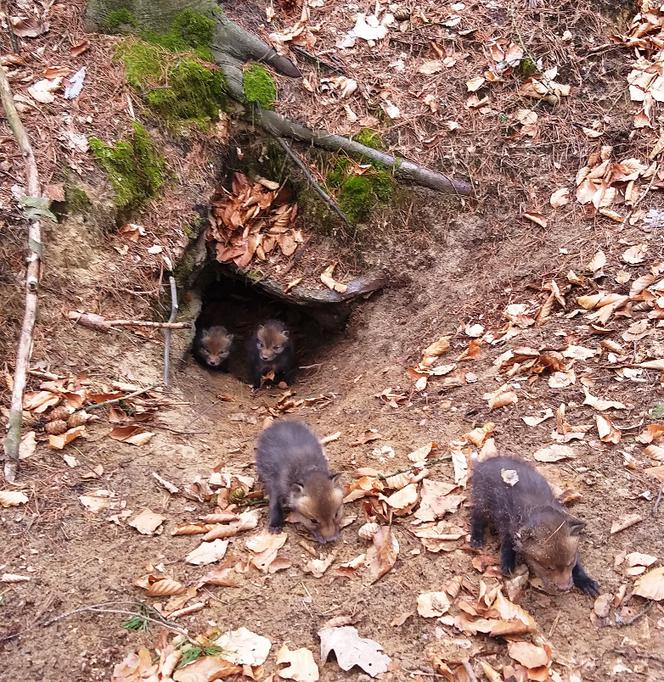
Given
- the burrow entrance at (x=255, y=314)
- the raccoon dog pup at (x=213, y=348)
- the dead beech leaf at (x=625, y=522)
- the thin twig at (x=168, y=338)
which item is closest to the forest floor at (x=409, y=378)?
the dead beech leaf at (x=625, y=522)

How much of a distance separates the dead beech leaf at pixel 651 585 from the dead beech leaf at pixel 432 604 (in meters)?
1.00

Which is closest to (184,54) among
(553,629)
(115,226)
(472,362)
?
(115,226)

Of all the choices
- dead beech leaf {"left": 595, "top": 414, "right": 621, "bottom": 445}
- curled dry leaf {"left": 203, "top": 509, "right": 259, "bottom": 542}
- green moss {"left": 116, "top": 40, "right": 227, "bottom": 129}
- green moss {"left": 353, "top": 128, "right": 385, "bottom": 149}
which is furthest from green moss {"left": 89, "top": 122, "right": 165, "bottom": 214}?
dead beech leaf {"left": 595, "top": 414, "right": 621, "bottom": 445}

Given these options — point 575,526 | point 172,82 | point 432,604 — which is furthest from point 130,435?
point 172,82

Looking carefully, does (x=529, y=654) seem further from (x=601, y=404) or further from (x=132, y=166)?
(x=132, y=166)

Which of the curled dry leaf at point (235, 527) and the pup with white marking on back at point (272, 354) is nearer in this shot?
the curled dry leaf at point (235, 527)

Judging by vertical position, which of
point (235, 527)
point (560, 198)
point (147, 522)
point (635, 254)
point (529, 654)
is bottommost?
point (147, 522)

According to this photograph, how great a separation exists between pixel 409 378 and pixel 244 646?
2.85 m

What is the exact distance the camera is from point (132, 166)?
6082 mm

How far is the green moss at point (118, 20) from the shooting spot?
6590 millimetres

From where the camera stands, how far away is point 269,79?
676 centimetres

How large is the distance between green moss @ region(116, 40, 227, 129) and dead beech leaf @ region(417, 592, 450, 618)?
5223 millimetres

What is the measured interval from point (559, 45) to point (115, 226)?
16.7 ft

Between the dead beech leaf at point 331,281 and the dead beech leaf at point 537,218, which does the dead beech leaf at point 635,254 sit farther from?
the dead beech leaf at point 331,281
